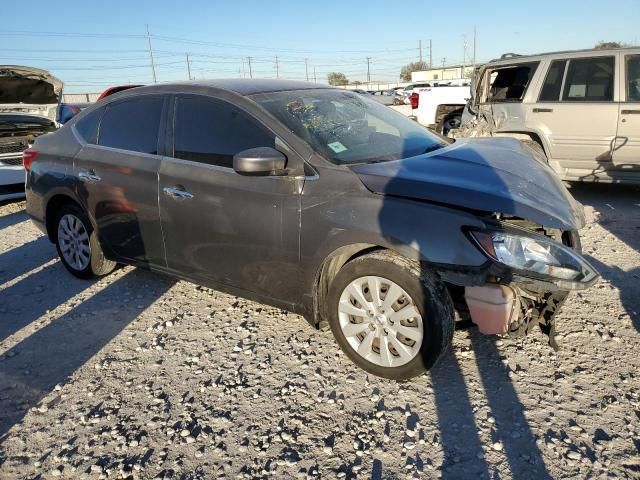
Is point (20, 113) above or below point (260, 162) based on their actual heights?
above

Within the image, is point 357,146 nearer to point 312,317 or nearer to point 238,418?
point 312,317

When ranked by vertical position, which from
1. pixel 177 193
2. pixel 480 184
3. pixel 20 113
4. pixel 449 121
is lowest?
pixel 449 121

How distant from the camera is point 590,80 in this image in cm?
660

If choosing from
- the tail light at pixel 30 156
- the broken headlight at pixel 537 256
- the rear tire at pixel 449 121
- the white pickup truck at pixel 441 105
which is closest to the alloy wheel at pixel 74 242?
the tail light at pixel 30 156

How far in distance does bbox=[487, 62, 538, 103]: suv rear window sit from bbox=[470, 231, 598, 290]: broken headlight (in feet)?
17.0

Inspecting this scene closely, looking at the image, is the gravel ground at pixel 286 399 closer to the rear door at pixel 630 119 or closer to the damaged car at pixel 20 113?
the rear door at pixel 630 119

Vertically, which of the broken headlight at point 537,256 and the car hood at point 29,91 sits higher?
the car hood at point 29,91

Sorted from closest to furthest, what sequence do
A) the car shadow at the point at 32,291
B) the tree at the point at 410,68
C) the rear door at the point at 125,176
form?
the rear door at the point at 125,176, the car shadow at the point at 32,291, the tree at the point at 410,68

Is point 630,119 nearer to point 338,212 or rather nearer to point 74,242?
point 338,212

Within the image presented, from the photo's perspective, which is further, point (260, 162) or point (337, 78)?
point (337, 78)

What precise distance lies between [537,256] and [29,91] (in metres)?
8.77

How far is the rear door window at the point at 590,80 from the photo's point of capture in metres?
6.44

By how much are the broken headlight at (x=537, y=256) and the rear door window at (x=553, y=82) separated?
5053 millimetres

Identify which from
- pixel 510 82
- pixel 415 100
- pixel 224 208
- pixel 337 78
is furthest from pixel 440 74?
pixel 224 208
